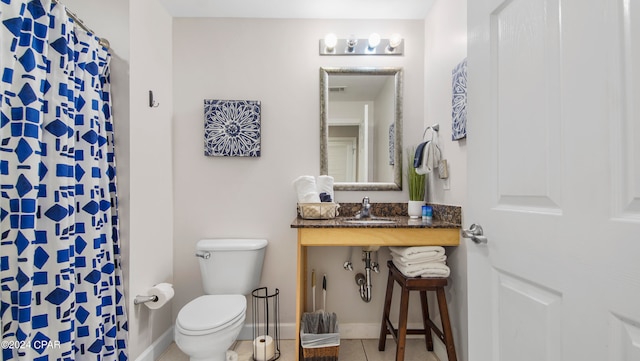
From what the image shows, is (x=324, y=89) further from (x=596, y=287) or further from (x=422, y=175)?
(x=596, y=287)

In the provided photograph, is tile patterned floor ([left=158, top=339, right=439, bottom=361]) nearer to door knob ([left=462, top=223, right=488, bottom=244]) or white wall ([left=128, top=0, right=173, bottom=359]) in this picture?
white wall ([left=128, top=0, right=173, bottom=359])

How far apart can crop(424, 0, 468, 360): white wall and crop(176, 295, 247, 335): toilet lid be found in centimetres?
127

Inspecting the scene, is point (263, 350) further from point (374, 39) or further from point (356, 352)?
point (374, 39)

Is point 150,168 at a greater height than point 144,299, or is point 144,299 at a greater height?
point 150,168

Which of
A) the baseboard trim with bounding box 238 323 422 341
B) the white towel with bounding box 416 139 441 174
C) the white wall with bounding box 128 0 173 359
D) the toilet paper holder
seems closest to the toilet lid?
the toilet paper holder

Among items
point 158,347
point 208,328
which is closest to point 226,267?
point 208,328

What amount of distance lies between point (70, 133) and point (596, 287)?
1947 millimetres

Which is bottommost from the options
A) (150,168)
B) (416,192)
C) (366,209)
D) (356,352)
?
(356,352)

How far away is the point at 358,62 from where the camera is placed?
2162 mm

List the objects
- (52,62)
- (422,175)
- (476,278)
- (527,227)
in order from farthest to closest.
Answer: (422,175) → (52,62) → (476,278) → (527,227)

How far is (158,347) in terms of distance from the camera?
1.88m

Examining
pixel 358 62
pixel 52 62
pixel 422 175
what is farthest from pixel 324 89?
pixel 52 62

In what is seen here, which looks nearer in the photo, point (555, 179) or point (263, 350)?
point (555, 179)

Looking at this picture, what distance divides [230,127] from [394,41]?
4.54ft
